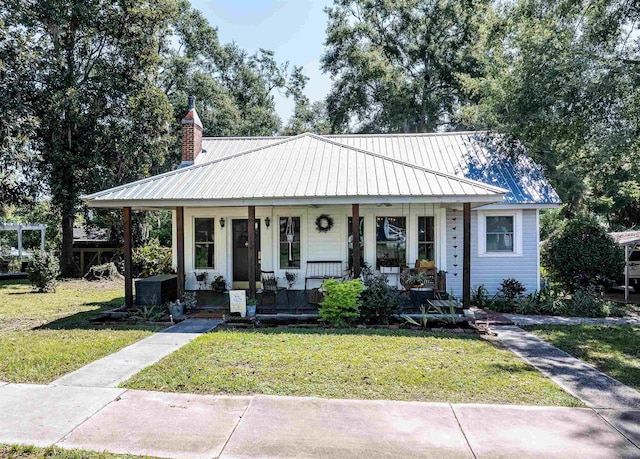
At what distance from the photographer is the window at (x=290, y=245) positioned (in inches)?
462

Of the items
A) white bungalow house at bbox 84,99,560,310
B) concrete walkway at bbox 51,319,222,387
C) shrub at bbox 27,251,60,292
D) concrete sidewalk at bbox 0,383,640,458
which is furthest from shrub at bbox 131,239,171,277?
concrete sidewalk at bbox 0,383,640,458

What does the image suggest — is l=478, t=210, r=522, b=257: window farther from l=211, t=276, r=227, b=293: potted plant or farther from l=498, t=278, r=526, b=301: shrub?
l=211, t=276, r=227, b=293: potted plant

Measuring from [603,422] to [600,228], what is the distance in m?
9.35

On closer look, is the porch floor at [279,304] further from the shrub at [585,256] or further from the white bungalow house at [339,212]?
the shrub at [585,256]

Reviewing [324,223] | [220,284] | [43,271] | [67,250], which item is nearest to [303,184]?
[324,223]

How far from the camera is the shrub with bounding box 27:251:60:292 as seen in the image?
13.9 metres

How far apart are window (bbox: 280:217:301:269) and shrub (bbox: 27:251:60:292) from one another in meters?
8.61

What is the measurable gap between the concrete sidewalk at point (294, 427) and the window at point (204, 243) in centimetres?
743

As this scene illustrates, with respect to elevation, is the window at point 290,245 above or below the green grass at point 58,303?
above

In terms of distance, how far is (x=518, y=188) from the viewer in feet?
38.1

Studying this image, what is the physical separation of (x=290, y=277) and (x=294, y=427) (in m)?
7.61

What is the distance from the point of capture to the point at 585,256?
11375mm

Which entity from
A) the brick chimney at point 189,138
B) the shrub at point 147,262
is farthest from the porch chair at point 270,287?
the shrub at point 147,262

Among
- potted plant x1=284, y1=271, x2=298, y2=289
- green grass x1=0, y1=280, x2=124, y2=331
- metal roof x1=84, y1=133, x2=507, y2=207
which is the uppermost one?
metal roof x1=84, y1=133, x2=507, y2=207
